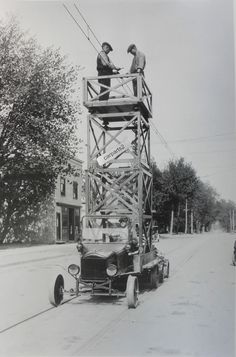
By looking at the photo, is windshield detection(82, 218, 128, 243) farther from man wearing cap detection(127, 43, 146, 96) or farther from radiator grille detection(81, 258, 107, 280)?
man wearing cap detection(127, 43, 146, 96)

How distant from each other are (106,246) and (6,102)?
15.1m

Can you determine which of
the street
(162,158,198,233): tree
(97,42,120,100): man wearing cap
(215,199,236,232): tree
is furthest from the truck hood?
(162,158,198,233): tree

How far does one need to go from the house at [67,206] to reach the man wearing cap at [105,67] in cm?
2205

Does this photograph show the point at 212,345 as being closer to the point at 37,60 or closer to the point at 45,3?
the point at 45,3

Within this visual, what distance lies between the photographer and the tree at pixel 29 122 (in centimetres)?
2316

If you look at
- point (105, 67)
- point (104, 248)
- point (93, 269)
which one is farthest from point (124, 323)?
point (105, 67)

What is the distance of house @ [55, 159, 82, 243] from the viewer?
3587cm

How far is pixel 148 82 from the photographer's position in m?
12.1

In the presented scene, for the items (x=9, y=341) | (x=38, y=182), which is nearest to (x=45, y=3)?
(x=9, y=341)

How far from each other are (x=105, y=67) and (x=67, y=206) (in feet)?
88.9

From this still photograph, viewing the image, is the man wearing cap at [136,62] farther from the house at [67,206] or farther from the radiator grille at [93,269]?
the house at [67,206]

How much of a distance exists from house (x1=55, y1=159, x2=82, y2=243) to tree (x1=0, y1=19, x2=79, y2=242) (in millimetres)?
4383

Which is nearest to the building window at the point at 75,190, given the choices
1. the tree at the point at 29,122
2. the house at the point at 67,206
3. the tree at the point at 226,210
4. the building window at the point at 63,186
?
the house at the point at 67,206

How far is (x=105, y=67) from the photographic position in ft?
37.8
